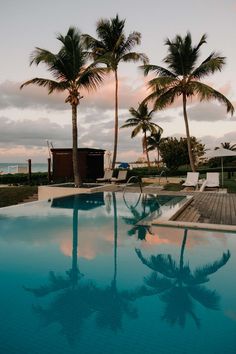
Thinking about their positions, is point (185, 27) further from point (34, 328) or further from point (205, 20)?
point (34, 328)

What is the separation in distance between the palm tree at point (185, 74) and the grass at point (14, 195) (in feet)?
32.4

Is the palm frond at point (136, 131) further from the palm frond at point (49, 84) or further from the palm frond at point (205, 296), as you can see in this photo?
the palm frond at point (205, 296)

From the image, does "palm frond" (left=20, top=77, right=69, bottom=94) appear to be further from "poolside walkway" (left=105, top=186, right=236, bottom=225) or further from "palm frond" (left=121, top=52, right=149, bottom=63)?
"poolside walkway" (left=105, top=186, right=236, bottom=225)

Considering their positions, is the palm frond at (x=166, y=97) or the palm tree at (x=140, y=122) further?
the palm tree at (x=140, y=122)

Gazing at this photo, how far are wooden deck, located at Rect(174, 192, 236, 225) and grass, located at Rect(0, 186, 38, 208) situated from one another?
9.33 metres

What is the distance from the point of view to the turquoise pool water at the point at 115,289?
334 cm

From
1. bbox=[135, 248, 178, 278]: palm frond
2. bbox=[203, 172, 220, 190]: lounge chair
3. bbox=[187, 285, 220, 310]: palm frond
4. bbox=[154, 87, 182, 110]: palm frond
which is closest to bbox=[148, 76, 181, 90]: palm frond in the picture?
bbox=[154, 87, 182, 110]: palm frond

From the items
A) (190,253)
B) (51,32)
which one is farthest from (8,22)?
(190,253)

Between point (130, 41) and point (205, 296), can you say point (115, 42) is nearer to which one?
point (130, 41)

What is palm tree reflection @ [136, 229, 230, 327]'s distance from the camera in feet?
13.2

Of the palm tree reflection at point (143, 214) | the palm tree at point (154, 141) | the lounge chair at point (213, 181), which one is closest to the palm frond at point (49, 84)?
the palm tree reflection at point (143, 214)

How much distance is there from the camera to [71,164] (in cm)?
2267

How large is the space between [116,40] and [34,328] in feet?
72.8

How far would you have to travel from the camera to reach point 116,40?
2214 centimetres
